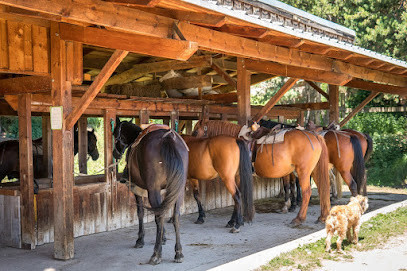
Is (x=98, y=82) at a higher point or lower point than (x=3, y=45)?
lower

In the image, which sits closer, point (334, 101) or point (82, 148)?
point (82, 148)

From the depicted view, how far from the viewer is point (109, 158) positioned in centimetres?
687

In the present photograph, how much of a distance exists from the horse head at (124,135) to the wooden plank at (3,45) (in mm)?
1888

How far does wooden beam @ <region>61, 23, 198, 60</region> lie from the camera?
14.2 ft

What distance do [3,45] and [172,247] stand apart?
3.25 metres

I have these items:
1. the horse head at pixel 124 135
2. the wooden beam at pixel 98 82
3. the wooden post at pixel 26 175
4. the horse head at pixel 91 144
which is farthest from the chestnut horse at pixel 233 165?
the horse head at pixel 91 144

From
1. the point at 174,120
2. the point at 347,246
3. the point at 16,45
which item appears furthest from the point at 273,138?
the point at 16,45

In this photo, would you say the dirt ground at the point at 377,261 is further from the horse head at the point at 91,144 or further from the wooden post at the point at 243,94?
the horse head at the point at 91,144

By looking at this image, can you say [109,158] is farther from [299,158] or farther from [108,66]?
[299,158]

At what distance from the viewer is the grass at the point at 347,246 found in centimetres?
470

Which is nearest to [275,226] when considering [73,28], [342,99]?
[73,28]

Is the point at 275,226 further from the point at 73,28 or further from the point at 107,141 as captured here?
the point at 73,28

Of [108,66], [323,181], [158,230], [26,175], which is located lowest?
[158,230]

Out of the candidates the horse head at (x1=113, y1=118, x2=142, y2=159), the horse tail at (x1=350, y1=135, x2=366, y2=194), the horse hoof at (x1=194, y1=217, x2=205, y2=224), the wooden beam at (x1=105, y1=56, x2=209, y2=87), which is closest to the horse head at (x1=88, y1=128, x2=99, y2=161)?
the wooden beam at (x1=105, y1=56, x2=209, y2=87)
